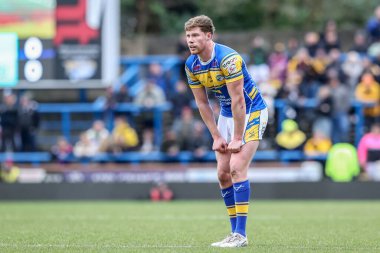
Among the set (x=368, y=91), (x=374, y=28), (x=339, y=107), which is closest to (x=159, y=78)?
(x=339, y=107)

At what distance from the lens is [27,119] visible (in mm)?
22484

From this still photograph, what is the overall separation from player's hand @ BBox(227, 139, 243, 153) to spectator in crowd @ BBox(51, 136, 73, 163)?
1316cm

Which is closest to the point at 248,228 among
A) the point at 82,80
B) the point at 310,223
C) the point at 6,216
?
the point at 310,223

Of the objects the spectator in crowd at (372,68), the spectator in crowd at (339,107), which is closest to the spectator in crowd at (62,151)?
the spectator in crowd at (339,107)

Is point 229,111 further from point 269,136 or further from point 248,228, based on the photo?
point 269,136

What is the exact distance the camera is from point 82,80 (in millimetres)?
18984

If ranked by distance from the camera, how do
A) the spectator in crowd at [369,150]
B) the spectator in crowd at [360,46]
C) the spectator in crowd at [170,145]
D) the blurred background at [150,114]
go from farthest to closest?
the spectator in crowd at [360,46]
the spectator in crowd at [170,145]
the spectator in crowd at [369,150]
the blurred background at [150,114]

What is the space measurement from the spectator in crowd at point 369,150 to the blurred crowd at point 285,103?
26mm

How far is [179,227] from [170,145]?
970cm

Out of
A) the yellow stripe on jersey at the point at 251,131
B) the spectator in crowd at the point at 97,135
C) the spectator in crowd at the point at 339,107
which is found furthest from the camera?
the spectator in crowd at the point at 97,135

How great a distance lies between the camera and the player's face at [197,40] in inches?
352

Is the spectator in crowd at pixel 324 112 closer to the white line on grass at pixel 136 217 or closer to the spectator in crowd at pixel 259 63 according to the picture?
the spectator in crowd at pixel 259 63

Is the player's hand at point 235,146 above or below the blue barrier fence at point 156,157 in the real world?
above

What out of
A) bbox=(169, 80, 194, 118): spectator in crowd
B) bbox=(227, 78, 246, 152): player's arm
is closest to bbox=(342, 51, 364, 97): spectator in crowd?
bbox=(169, 80, 194, 118): spectator in crowd
